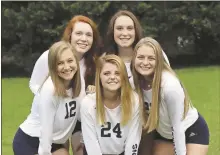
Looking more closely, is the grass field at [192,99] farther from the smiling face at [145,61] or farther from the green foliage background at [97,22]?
the smiling face at [145,61]

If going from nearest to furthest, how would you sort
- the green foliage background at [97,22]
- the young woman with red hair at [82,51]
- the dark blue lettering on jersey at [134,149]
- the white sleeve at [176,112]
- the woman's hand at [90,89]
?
the white sleeve at [176,112] < the dark blue lettering on jersey at [134,149] < the woman's hand at [90,89] < the young woman with red hair at [82,51] < the green foliage background at [97,22]

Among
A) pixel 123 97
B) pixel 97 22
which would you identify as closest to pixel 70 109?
pixel 123 97

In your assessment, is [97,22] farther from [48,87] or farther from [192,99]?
[48,87]

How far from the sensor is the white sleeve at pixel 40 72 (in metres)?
4.79

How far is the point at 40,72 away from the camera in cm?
486

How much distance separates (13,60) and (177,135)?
13948mm

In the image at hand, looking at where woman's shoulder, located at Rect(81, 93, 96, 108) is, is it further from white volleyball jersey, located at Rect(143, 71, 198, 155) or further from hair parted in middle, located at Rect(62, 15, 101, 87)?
white volleyball jersey, located at Rect(143, 71, 198, 155)

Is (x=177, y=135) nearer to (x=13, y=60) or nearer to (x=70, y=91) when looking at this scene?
(x=70, y=91)

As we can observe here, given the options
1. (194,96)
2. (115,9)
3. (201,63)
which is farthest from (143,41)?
(201,63)

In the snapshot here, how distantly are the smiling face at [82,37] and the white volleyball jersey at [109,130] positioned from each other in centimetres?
58

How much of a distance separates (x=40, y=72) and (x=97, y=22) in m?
13.0

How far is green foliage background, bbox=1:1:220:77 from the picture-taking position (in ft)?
57.5

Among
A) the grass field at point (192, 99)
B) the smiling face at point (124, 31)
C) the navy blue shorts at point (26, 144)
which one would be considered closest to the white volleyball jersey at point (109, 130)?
the navy blue shorts at point (26, 144)

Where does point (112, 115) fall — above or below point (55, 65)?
below
